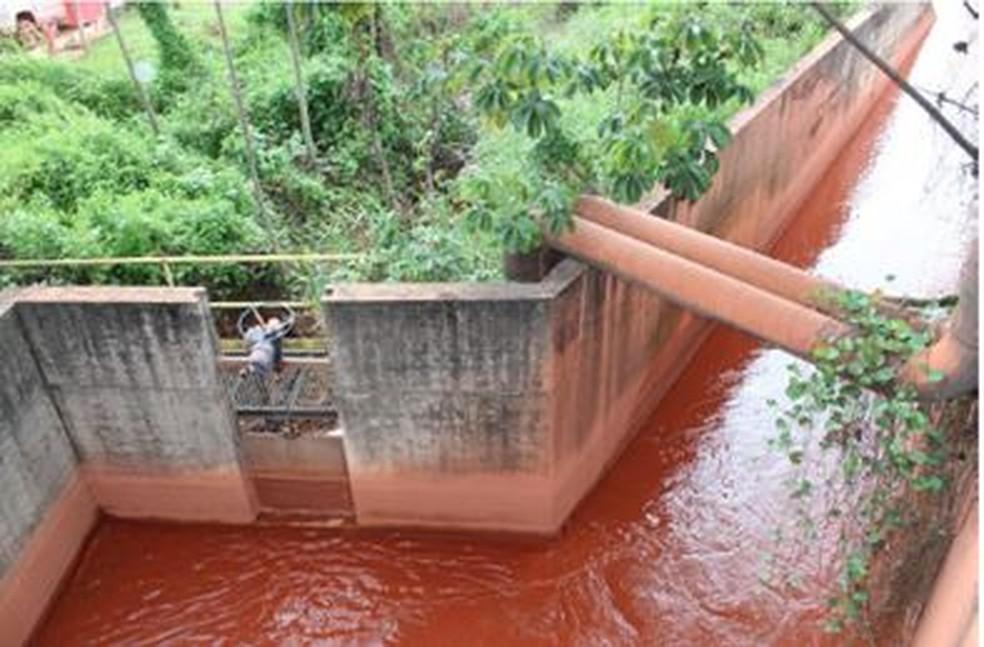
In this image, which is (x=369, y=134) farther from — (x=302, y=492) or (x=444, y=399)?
(x=444, y=399)

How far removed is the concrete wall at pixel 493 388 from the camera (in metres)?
6.79

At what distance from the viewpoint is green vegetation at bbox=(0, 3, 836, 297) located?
6586 millimetres

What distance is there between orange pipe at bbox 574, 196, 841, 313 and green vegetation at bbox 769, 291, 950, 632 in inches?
13.2

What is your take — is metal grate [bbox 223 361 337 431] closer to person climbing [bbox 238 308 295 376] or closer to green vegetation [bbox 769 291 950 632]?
person climbing [bbox 238 308 295 376]

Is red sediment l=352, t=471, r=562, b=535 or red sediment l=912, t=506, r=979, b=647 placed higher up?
red sediment l=912, t=506, r=979, b=647

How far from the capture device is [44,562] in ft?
24.5

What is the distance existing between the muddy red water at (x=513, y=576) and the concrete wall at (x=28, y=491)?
37 centimetres

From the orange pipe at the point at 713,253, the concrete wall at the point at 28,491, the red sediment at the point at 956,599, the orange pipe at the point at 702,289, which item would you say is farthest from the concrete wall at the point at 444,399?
the red sediment at the point at 956,599

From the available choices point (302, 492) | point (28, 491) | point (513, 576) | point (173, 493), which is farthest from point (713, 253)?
point (28, 491)

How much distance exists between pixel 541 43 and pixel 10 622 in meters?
6.33

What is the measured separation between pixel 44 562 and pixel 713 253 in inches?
247

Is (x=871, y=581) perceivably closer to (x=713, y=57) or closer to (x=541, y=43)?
(x=713, y=57)

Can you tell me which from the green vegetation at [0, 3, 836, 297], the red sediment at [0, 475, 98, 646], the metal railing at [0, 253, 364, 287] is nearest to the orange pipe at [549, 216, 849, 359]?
the green vegetation at [0, 3, 836, 297]

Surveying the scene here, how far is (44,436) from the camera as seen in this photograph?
24.3 feet
